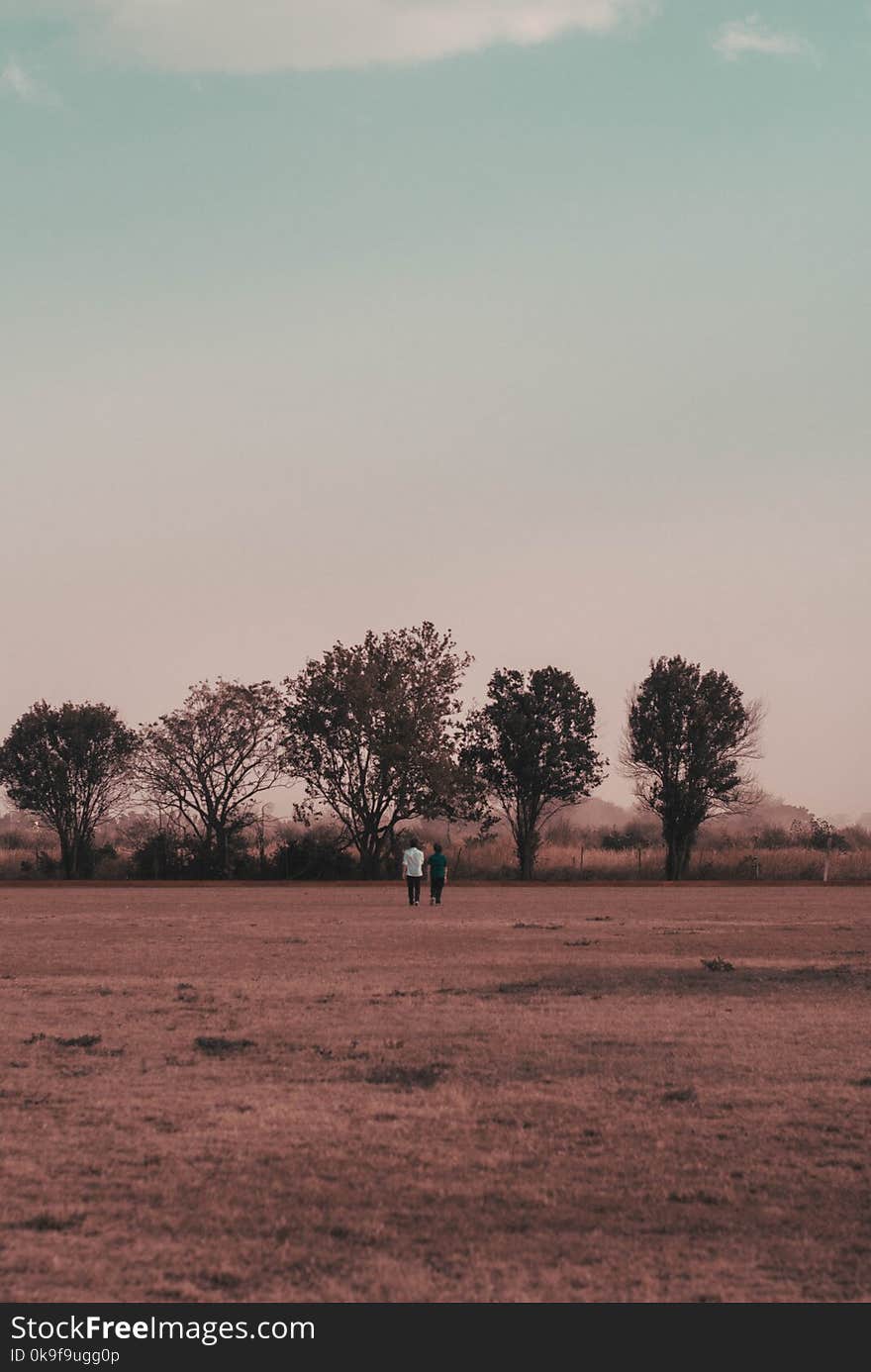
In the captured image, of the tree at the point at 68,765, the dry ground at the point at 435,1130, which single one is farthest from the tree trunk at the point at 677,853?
the dry ground at the point at 435,1130

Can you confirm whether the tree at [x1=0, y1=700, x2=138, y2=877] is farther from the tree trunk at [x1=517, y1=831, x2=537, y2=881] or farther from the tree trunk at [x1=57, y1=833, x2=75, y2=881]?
the tree trunk at [x1=517, y1=831, x2=537, y2=881]

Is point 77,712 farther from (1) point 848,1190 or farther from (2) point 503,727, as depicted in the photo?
(1) point 848,1190

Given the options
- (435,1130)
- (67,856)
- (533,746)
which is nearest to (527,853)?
(533,746)

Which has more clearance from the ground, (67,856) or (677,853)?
(677,853)

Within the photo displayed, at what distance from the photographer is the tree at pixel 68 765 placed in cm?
7106

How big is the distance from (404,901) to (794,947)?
61.5 feet

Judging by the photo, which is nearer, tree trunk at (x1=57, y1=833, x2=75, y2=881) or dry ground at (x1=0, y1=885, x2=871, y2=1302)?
dry ground at (x1=0, y1=885, x2=871, y2=1302)

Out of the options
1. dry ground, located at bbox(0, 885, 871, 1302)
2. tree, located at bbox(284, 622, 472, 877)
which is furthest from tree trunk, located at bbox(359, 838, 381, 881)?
dry ground, located at bbox(0, 885, 871, 1302)

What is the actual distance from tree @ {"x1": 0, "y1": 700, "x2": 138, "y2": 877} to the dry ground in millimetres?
51299

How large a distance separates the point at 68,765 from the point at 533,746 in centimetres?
2234

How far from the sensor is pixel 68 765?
71.9m

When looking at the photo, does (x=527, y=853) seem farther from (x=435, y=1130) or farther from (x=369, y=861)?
(x=435, y=1130)

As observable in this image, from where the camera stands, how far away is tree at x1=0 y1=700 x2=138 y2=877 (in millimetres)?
71062

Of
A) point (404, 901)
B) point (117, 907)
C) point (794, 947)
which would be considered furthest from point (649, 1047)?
point (404, 901)
